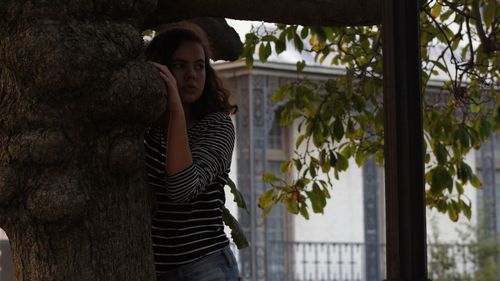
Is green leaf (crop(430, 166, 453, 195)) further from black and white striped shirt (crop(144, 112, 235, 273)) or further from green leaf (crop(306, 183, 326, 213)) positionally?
black and white striped shirt (crop(144, 112, 235, 273))

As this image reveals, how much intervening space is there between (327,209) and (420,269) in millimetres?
14223

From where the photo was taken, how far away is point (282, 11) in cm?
343

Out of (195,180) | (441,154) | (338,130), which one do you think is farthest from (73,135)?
(441,154)

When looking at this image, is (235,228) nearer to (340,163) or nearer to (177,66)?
(177,66)

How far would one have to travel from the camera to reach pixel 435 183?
20.1 feet

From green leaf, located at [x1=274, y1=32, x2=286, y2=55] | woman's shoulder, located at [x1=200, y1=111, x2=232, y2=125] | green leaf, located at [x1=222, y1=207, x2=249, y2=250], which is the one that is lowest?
green leaf, located at [x1=222, y1=207, x2=249, y2=250]

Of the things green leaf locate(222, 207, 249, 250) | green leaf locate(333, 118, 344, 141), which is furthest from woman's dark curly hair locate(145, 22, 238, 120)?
green leaf locate(333, 118, 344, 141)

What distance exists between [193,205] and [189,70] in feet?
1.40

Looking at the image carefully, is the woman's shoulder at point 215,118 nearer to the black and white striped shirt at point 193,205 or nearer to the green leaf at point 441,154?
the black and white striped shirt at point 193,205

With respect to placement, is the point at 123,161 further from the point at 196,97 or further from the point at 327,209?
the point at 327,209

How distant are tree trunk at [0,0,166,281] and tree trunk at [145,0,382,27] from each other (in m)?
0.39

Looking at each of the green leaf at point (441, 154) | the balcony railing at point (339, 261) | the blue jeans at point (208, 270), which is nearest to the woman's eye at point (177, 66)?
the blue jeans at point (208, 270)

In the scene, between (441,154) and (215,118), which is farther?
(441,154)

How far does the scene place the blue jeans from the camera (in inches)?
122
